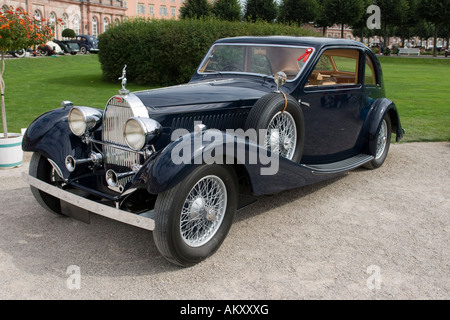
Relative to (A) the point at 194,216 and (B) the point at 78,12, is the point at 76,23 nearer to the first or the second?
(B) the point at 78,12

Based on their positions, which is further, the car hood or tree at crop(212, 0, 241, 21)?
tree at crop(212, 0, 241, 21)

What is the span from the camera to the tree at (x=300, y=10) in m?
39.2

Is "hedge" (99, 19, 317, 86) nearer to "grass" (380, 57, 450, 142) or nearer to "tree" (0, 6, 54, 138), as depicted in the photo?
"grass" (380, 57, 450, 142)

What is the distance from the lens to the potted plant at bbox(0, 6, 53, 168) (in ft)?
19.4

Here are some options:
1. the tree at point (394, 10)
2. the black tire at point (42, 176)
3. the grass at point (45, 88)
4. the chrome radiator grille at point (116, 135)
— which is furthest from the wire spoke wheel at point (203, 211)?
the tree at point (394, 10)

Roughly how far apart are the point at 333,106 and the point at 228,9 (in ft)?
98.1

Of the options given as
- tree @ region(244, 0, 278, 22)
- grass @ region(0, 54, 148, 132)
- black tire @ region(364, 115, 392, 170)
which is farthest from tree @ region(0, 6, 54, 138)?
tree @ region(244, 0, 278, 22)

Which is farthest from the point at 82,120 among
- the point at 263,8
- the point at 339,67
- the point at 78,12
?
the point at 78,12

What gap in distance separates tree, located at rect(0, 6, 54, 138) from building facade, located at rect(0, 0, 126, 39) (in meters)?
46.2

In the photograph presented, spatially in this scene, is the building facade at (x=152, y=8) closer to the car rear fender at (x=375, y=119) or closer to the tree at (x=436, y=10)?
the tree at (x=436, y=10)

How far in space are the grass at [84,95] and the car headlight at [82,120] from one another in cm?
483

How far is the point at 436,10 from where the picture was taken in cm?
4044

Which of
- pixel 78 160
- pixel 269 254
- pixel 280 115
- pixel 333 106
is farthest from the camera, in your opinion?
pixel 333 106
